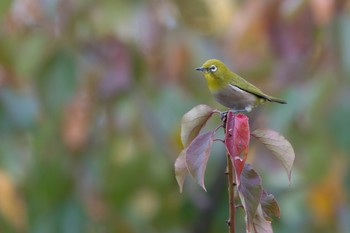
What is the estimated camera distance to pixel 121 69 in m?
4.27

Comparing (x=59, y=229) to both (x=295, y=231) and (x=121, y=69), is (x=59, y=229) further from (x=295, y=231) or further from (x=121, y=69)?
(x=295, y=231)

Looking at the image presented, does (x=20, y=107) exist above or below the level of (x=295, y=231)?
above

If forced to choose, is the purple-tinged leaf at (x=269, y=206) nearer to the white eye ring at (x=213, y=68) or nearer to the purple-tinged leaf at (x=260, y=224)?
the purple-tinged leaf at (x=260, y=224)

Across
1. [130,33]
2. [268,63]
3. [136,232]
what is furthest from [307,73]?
[136,232]

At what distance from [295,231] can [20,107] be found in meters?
1.52

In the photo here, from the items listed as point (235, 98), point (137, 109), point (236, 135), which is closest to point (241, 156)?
point (236, 135)

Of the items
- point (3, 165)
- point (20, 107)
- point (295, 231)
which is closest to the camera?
point (3, 165)

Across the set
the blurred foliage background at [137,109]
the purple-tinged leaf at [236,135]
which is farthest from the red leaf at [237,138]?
the blurred foliage background at [137,109]

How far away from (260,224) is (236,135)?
15cm

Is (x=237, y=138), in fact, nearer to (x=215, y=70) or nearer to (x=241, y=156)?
(x=241, y=156)

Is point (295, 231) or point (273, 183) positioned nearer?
point (273, 183)

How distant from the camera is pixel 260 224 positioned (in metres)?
1.46

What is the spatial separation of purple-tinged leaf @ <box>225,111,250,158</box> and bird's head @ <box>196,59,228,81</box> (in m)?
0.33

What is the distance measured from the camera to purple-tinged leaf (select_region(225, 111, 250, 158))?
146 centimetres
